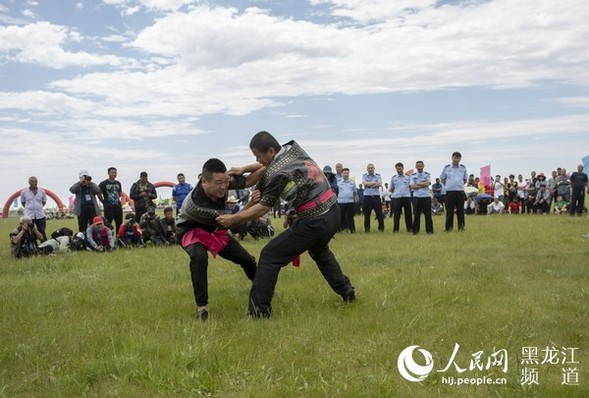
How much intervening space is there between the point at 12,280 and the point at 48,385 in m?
5.83

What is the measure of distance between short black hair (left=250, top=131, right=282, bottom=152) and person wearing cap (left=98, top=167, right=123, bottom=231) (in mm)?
10435

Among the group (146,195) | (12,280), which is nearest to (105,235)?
(146,195)

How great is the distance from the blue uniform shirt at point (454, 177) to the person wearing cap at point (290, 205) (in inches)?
428

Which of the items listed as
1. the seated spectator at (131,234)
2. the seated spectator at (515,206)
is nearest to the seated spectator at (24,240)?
the seated spectator at (131,234)

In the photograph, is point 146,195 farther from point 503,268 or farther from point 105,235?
point 503,268

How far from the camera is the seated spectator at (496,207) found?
90.4 feet

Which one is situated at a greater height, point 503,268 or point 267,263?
point 267,263

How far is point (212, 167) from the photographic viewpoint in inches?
236

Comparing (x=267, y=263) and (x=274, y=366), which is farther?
(x=267, y=263)

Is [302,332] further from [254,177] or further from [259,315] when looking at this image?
[254,177]

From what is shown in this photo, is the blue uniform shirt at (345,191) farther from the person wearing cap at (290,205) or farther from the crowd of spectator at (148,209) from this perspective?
the person wearing cap at (290,205)

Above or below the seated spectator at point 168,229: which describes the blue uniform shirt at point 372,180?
above

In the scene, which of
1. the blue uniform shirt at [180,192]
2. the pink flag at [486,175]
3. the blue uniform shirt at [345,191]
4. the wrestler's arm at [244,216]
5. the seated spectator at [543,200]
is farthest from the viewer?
the pink flag at [486,175]

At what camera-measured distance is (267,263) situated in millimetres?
5930
